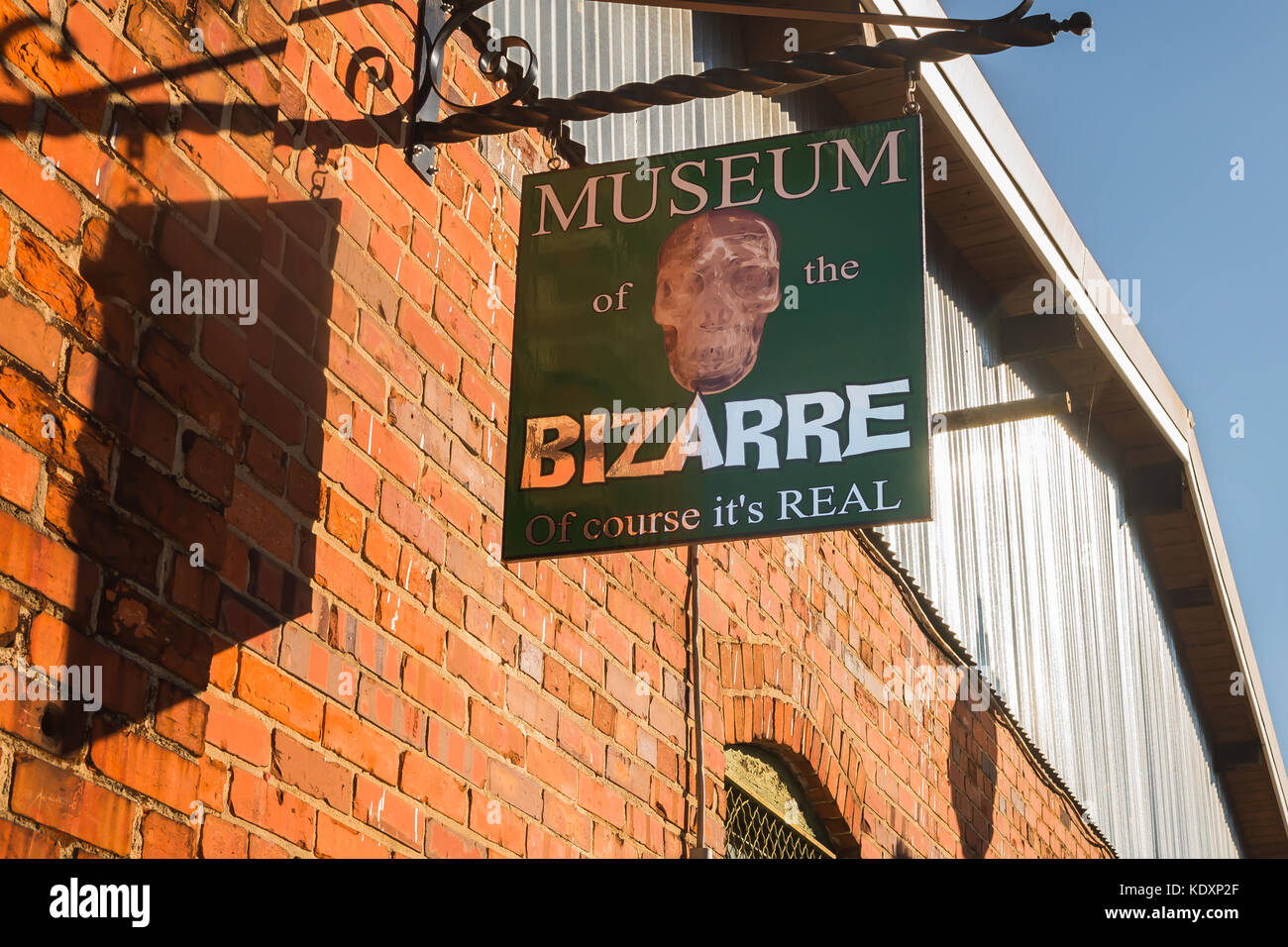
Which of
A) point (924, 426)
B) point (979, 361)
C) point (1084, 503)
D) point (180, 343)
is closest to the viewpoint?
point (180, 343)

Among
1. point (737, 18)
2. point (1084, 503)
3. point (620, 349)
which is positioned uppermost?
point (737, 18)

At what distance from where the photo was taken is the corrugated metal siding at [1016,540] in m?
5.04

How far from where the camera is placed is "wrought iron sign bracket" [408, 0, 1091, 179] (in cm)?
334

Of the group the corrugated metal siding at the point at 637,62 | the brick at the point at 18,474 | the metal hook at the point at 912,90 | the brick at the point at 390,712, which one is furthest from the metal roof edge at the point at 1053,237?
the brick at the point at 18,474

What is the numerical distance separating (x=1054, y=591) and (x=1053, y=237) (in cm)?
236

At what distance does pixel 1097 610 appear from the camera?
1016cm

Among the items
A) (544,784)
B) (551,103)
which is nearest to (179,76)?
(551,103)

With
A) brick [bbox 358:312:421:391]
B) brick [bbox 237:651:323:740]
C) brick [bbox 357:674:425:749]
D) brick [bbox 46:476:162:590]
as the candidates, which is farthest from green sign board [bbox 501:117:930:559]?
brick [bbox 46:476:162:590]

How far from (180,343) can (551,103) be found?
1.28 metres

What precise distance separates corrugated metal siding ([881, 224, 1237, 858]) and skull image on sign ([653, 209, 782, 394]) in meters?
3.07

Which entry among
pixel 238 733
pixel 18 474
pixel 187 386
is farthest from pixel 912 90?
pixel 18 474

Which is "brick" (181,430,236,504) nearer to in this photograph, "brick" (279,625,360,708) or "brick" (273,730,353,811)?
"brick" (279,625,360,708)

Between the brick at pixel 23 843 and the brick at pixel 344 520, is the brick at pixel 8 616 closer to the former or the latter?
the brick at pixel 23 843
